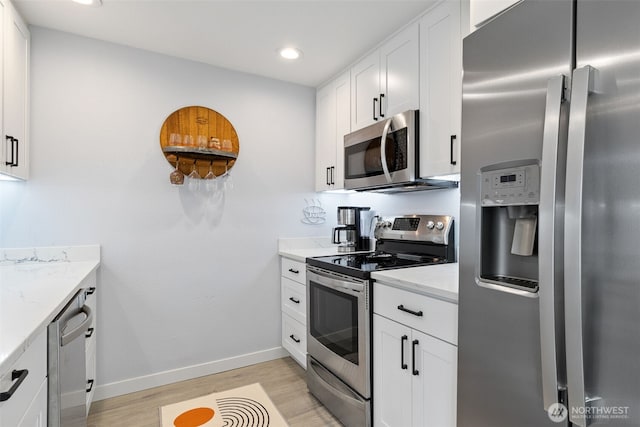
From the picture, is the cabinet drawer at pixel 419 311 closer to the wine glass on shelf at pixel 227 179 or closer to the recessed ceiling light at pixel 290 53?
the wine glass on shelf at pixel 227 179

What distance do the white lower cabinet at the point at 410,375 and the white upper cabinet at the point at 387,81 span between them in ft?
3.88

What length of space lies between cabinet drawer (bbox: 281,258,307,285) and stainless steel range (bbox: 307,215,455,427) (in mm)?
189

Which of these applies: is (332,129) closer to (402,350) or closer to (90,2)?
(90,2)

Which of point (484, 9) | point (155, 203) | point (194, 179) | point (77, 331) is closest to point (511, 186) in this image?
point (484, 9)

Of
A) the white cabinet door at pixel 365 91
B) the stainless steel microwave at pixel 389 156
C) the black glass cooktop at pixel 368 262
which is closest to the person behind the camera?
the black glass cooktop at pixel 368 262

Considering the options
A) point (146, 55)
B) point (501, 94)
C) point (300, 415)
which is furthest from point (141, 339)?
point (501, 94)

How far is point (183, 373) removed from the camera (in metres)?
2.50

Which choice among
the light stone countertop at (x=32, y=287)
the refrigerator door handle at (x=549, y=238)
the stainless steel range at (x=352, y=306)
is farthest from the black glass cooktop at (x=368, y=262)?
the light stone countertop at (x=32, y=287)

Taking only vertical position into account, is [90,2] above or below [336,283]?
above

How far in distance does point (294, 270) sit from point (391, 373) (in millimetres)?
1211

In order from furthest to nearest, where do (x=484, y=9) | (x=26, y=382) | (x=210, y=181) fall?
1. (x=210, y=181)
2. (x=484, y=9)
3. (x=26, y=382)

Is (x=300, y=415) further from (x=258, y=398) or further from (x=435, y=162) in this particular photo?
(x=435, y=162)

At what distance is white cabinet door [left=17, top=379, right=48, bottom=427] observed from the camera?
37.2 inches

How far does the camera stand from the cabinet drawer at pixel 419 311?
1.30 meters
